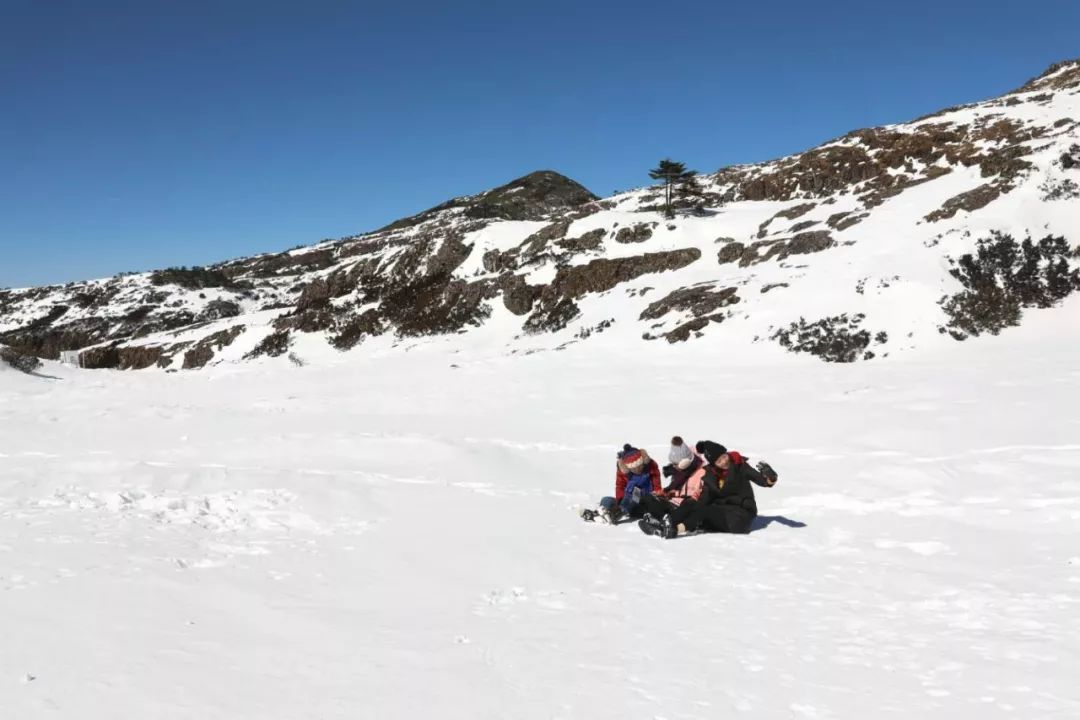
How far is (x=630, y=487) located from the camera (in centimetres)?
951

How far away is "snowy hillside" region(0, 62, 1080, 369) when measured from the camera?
24.2 metres

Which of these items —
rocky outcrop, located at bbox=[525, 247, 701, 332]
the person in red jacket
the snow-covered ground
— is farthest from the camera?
rocky outcrop, located at bbox=[525, 247, 701, 332]

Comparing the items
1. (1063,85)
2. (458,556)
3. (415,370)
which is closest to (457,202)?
(1063,85)

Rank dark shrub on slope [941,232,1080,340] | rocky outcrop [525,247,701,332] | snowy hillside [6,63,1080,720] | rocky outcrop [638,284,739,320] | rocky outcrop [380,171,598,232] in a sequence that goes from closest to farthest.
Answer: snowy hillside [6,63,1080,720], dark shrub on slope [941,232,1080,340], rocky outcrop [638,284,739,320], rocky outcrop [525,247,701,332], rocky outcrop [380,171,598,232]

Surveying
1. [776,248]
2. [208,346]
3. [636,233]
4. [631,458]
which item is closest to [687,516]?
[631,458]

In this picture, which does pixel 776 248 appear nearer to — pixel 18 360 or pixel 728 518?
pixel 728 518

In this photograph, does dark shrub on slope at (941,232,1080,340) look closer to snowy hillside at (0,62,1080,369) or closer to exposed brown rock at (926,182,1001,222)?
snowy hillside at (0,62,1080,369)

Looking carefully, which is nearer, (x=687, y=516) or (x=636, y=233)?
(x=687, y=516)

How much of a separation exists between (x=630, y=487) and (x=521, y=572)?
10.1 ft

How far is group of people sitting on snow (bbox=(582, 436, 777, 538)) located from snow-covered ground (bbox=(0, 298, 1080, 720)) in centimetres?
34

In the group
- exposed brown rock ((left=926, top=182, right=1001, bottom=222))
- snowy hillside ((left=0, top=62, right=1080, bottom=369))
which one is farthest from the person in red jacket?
exposed brown rock ((left=926, top=182, right=1001, bottom=222))

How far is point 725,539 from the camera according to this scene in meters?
8.47

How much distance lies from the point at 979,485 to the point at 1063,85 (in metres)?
60.0

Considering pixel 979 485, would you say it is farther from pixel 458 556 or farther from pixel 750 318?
pixel 750 318
